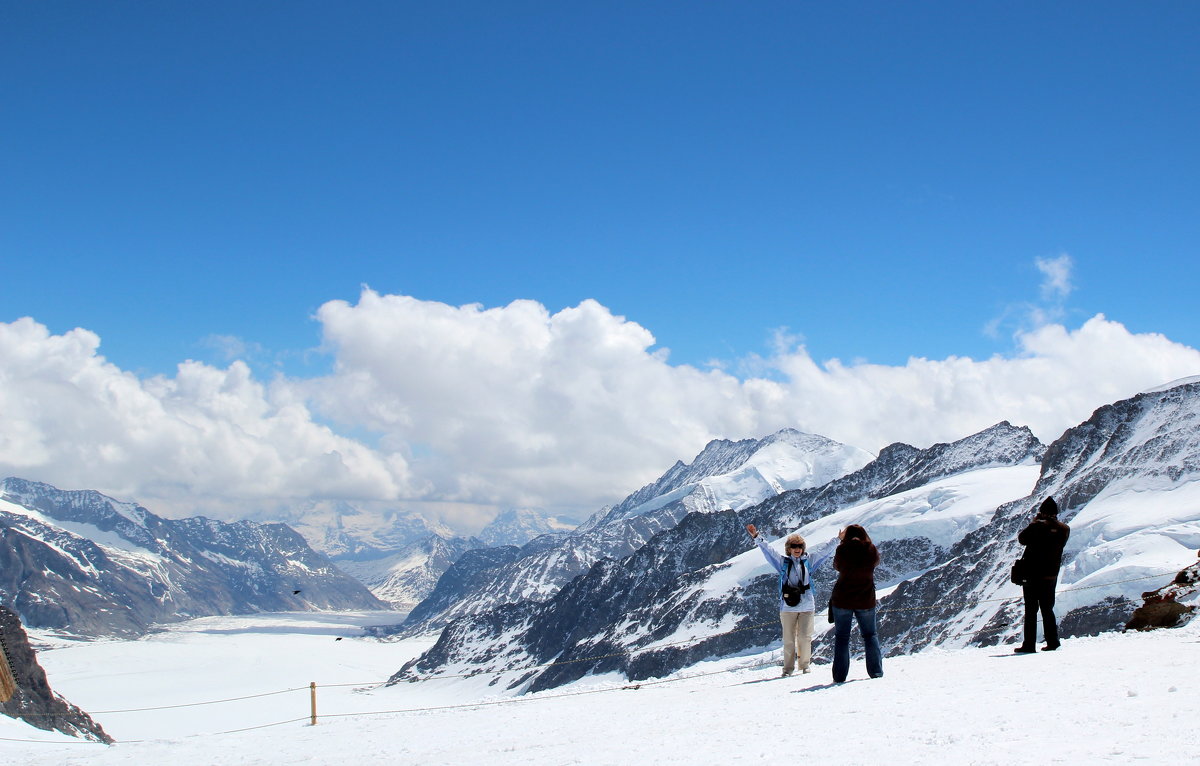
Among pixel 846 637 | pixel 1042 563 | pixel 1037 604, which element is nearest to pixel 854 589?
pixel 846 637

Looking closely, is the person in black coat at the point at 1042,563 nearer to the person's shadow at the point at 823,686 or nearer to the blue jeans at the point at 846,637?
the blue jeans at the point at 846,637

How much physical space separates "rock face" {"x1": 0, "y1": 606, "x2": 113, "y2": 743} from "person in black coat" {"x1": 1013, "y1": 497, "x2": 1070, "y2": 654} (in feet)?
278

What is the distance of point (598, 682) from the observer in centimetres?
18975

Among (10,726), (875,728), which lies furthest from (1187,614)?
(10,726)

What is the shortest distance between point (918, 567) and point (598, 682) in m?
75.7

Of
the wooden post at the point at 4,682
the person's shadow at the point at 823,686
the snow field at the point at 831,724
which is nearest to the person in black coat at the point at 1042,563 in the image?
the snow field at the point at 831,724

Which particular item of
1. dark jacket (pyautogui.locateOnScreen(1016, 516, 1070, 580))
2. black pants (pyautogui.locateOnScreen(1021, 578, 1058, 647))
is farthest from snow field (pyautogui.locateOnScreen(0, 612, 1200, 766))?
dark jacket (pyautogui.locateOnScreen(1016, 516, 1070, 580))

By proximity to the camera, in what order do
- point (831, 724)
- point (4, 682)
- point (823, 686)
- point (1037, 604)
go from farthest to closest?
point (4, 682)
point (1037, 604)
point (823, 686)
point (831, 724)

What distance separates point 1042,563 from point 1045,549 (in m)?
0.26

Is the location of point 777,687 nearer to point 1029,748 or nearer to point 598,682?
point 1029,748

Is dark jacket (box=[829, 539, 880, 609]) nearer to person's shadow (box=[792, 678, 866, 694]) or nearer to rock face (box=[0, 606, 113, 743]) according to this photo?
person's shadow (box=[792, 678, 866, 694])

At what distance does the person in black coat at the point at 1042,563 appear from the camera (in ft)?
49.8

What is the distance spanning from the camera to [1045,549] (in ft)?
49.8

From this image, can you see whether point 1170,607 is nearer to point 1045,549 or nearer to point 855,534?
point 1045,549
